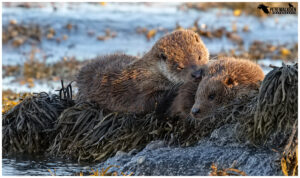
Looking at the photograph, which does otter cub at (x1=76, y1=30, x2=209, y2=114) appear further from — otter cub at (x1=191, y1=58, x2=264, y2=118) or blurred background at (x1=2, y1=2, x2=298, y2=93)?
blurred background at (x1=2, y1=2, x2=298, y2=93)

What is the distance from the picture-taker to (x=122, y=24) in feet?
64.5

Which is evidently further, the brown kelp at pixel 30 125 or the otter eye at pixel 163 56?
the brown kelp at pixel 30 125

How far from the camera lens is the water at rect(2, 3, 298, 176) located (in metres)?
17.0

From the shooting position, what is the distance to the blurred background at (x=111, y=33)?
14961mm

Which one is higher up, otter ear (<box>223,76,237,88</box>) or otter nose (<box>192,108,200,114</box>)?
otter ear (<box>223,76,237,88</box>)

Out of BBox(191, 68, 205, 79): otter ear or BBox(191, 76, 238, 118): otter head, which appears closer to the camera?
BBox(191, 76, 238, 118): otter head

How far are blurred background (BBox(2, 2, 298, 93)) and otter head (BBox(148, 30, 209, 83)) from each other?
18.5 ft


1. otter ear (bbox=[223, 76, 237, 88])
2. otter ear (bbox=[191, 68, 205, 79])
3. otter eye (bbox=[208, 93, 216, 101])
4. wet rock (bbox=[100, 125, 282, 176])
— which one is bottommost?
wet rock (bbox=[100, 125, 282, 176])

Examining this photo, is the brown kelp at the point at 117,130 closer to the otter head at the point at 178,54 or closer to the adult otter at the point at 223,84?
the adult otter at the point at 223,84

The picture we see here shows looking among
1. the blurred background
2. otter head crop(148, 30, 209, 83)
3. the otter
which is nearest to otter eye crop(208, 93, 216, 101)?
the otter

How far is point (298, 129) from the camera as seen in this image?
19.7ft

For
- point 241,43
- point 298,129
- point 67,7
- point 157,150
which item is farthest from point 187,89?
point 67,7

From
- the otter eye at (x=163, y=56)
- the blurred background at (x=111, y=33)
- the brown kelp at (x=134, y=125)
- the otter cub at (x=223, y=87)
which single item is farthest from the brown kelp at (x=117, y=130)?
the blurred background at (x=111, y=33)

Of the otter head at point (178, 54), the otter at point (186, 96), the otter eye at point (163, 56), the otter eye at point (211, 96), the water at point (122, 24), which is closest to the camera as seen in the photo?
the otter eye at point (211, 96)
